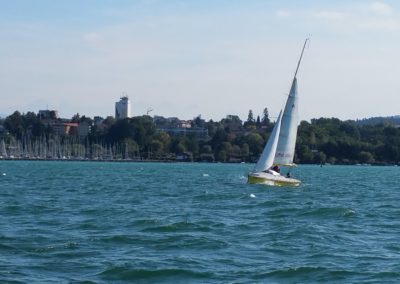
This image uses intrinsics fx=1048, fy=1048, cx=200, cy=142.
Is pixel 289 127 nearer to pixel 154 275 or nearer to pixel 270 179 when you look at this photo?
pixel 270 179

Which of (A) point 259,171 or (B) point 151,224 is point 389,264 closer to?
(B) point 151,224

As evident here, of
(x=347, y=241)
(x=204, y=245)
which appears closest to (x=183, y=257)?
(x=204, y=245)

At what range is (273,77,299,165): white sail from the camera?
233 feet

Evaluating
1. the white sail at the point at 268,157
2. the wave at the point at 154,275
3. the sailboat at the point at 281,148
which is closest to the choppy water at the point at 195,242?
the wave at the point at 154,275

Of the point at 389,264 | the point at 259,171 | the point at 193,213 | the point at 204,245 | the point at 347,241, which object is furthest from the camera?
the point at 259,171

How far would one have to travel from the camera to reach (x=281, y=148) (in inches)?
2795

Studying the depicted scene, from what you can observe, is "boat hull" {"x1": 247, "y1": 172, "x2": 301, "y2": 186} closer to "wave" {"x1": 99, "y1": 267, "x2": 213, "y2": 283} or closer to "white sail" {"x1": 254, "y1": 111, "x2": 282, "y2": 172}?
"white sail" {"x1": 254, "y1": 111, "x2": 282, "y2": 172}

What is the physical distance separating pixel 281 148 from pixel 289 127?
1.82 metres

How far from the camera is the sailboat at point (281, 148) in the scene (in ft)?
222

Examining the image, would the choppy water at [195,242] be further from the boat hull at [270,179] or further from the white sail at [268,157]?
the white sail at [268,157]

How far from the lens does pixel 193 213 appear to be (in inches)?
1622

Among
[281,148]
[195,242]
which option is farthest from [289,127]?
[195,242]

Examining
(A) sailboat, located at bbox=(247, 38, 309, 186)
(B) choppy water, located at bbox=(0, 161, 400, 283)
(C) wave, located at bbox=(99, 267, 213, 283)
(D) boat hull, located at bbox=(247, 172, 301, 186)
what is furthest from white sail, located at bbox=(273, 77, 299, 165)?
(C) wave, located at bbox=(99, 267, 213, 283)

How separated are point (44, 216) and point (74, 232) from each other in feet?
21.1
